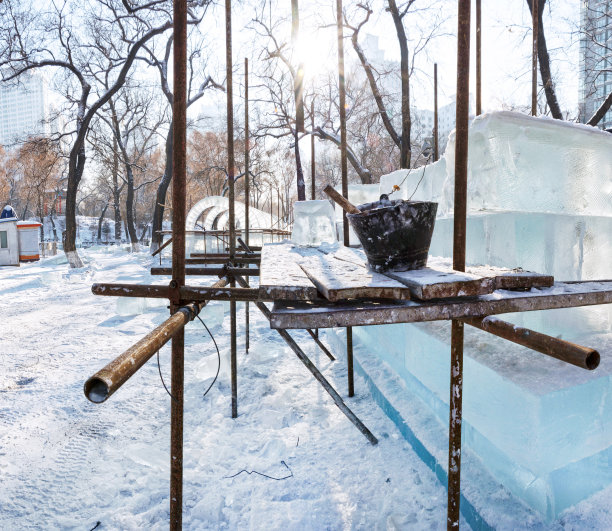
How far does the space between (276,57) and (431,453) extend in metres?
15.6

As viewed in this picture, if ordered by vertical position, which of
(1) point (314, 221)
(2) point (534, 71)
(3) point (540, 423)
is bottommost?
(3) point (540, 423)

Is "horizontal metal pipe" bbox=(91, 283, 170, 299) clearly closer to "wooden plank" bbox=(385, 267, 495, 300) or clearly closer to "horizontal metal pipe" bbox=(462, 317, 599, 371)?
"wooden plank" bbox=(385, 267, 495, 300)

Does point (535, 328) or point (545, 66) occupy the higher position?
point (545, 66)

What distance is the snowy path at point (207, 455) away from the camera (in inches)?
99.6

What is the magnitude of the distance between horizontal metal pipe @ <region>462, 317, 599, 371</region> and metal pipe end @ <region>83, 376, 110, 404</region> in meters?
1.31

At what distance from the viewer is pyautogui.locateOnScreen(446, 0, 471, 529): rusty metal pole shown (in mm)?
1751

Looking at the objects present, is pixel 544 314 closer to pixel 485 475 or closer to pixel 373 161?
pixel 485 475

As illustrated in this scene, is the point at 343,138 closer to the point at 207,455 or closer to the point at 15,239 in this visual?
the point at 207,455

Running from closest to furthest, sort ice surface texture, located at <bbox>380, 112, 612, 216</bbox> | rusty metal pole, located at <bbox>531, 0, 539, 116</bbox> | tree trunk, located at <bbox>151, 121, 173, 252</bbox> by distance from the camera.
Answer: ice surface texture, located at <bbox>380, 112, 612, 216</bbox>
rusty metal pole, located at <bbox>531, 0, 539, 116</bbox>
tree trunk, located at <bbox>151, 121, 173, 252</bbox>

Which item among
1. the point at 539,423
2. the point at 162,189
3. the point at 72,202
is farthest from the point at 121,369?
the point at 162,189

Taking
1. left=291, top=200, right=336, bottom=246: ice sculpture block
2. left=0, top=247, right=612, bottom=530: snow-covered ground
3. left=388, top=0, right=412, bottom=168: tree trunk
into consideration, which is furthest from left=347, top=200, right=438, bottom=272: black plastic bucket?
left=388, top=0, right=412, bottom=168: tree trunk

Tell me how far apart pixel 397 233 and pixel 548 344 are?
0.81 m

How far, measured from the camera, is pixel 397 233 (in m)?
1.89

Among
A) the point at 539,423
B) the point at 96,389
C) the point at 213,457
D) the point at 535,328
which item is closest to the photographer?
the point at 96,389
